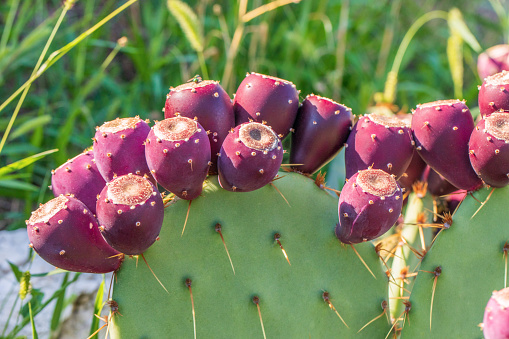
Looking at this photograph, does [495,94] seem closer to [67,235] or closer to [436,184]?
[436,184]

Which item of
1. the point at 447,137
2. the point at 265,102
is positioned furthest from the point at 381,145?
the point at 265,102

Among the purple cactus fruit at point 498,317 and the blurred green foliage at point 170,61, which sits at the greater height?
the purple cactus fruit at point 498,317

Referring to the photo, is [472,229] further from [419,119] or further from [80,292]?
[80,292]

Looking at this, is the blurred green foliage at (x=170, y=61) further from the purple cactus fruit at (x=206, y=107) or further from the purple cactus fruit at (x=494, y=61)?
the purple cactus fruit at (x=206, y=107)

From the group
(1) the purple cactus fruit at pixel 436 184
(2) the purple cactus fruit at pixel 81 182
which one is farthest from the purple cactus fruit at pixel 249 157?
(1) the purple cactus fruit at pixel 436 184

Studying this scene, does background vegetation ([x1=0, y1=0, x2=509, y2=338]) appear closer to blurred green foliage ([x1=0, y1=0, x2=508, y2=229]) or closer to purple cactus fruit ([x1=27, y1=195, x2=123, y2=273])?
blurred green foliage ([x1=0, y1=0, x2=508, y2=229])

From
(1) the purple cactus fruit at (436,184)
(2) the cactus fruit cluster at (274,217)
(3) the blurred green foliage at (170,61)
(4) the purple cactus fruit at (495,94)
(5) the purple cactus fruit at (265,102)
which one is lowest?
(3) the blurred green foliage at (170,61)

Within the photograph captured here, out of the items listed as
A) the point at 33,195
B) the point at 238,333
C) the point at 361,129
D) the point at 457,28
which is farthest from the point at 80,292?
the point at 457,28

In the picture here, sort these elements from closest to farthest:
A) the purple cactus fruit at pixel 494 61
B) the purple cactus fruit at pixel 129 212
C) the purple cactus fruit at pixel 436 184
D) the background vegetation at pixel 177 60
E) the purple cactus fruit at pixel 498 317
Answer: the purple cactus fruit at pixel 498 317 < the purple cactus fruit at pixel 129 212 < the purple cactus fruit at pixel 436 184 < the purple cactus fruit at pixel 494 61 < the background vegetation at pixel 177 60

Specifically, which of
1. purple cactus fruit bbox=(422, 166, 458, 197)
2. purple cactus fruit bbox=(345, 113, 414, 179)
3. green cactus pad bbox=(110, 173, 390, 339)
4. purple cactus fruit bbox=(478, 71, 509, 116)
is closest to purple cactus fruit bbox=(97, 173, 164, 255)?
green cactus pad bbox=(110, 173, 390, 339)
